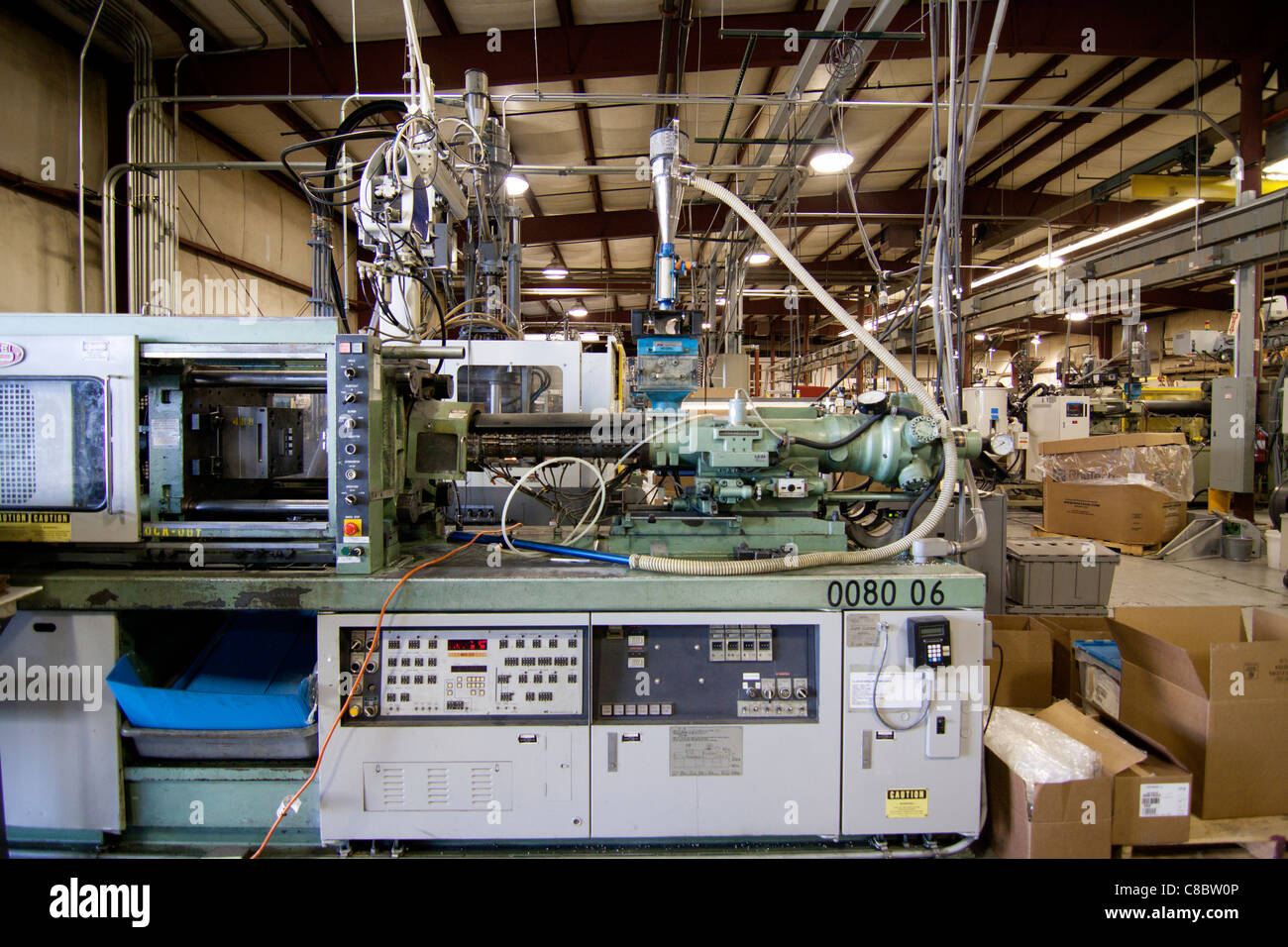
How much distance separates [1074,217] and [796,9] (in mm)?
5378

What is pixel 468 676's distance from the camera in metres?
1.42

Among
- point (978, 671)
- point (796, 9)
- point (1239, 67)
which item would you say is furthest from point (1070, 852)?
point (1239, 67)

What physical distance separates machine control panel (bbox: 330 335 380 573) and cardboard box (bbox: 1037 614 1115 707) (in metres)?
2.32

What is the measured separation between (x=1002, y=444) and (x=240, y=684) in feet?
7.20

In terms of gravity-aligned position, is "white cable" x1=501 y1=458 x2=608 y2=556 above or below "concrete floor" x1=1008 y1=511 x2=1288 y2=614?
above

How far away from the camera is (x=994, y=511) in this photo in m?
2.62

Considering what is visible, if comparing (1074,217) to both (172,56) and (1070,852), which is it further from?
(172,56)

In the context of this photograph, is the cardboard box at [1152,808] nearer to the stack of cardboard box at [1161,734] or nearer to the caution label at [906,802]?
the stack of cardboard box at [1161,734]

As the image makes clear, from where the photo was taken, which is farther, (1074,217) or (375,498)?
(1074,217)

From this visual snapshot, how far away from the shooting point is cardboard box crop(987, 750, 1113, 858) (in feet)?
4.36

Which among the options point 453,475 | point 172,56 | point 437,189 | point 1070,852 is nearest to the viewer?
point 1070,852

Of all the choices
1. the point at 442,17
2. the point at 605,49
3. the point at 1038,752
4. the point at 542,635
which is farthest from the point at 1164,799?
the point at 442,17

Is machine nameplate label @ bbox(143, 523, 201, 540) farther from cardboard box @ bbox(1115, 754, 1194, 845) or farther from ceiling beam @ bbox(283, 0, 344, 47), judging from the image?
ceiling beam @ bbox(283, 0, 344, 47)

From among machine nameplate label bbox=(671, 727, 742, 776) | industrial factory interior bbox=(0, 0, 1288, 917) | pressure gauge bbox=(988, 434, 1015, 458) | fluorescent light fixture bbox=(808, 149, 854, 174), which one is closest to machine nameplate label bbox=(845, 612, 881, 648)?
industrial factory interior bbox=(0, 0, 1288, 917)
